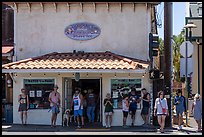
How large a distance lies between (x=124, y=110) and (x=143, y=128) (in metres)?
1.10

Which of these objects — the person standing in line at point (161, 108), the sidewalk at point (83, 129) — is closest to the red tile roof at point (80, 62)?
the person standing in line at point (161, 108)

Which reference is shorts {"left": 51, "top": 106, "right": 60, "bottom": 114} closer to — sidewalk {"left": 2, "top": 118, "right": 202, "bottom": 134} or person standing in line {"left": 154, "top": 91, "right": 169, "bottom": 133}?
sidewalk {"left": 2, "top": 118, "right": 202, "bottom": 134}

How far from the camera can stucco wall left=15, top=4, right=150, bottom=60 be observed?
20.6m

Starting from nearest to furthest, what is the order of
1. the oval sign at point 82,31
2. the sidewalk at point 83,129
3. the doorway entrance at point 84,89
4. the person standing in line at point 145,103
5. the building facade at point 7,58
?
the sidewalk at point 83,129 < the person standing in line at point 145,103 < the doorway entrance at point 84,89 < the oval sign at point 82,31 < the building facade at point 7,58

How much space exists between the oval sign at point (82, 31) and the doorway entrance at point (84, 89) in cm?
199

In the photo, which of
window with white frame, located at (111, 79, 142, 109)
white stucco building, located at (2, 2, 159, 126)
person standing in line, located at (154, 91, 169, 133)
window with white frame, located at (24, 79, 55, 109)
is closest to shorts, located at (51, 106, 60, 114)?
white stucco building, located at (2, 2, 159, 126)

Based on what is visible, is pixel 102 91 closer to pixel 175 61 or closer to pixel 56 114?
pixel 56 114

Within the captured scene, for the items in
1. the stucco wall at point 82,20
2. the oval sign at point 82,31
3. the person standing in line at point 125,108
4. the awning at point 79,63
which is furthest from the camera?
the oval sign at point 82,31

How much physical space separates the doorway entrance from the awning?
113 centimetres

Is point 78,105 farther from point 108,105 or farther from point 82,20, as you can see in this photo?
point 82,20

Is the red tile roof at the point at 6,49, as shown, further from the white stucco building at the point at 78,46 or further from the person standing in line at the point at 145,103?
the person standing in line at the point at 145,103

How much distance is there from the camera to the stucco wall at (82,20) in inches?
810

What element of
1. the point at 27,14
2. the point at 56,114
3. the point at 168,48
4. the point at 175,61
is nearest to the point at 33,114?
the point at 56,114

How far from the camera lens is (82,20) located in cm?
2084
